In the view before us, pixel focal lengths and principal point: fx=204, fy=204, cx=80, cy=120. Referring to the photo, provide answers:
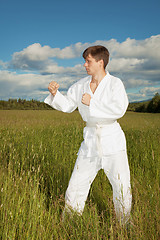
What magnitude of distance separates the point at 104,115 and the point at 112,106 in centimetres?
14

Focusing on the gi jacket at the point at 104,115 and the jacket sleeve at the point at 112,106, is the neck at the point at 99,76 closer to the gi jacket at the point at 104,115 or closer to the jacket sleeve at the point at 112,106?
the gi jacket at the point at 104,115

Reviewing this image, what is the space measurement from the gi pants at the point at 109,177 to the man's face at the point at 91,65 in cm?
112

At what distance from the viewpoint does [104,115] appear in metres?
2.46

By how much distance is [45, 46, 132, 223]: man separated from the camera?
2499 mm

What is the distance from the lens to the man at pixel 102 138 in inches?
98.4

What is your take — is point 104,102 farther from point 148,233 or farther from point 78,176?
point 148,233

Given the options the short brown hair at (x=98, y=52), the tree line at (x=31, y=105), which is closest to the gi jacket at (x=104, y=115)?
the short brown hair at (x=98, y=52)

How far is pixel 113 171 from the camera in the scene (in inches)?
102

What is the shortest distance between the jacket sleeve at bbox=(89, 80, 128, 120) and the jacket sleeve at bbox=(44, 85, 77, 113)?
514 millimetres

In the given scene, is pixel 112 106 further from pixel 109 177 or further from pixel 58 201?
pixel 58 201

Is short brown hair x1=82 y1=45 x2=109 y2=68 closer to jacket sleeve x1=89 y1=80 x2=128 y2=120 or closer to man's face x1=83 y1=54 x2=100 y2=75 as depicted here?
man's face x1=83 y1=54 x2=100 y2=75

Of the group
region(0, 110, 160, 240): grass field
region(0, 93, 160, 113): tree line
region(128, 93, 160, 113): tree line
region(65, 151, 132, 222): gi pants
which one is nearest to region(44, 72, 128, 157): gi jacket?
region(65, 151, 132, 222): gi pants

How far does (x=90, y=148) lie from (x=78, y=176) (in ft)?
1.32

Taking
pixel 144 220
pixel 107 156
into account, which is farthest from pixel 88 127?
pixel 144 220
